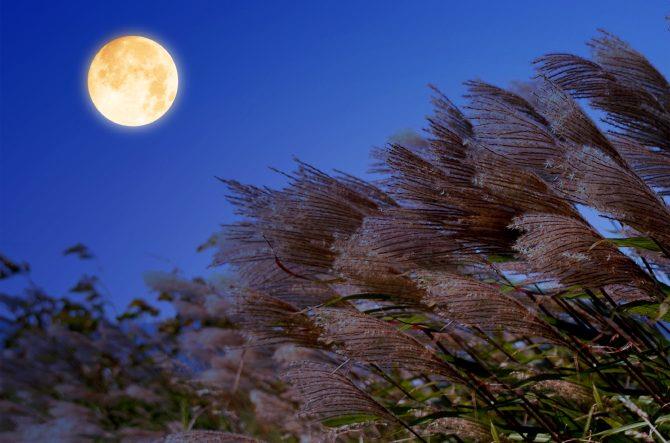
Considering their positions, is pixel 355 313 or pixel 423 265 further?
pixel 423 265

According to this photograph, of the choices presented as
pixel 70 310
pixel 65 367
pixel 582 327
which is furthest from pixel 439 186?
pixel 70 310

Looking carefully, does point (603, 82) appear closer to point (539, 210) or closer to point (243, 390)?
point (539, 210)

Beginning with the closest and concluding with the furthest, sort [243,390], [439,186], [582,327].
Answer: [439,186] → [582,327] → [243,390]

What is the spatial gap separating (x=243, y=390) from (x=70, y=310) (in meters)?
3.35

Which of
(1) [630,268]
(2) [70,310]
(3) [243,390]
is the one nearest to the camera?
(1) [630,268]

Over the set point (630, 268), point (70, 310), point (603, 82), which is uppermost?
point (70, 310)

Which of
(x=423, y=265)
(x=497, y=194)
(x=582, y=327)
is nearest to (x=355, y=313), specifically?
(x=423, y=265)

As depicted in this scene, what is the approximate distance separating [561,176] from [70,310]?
18.4ft

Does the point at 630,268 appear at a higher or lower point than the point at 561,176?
lower

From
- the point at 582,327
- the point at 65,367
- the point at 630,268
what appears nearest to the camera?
the point at 630,268

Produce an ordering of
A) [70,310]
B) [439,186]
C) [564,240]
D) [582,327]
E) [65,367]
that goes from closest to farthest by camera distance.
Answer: [564,240] < [439,186] < [582,327] < [65,367] < [70,310]

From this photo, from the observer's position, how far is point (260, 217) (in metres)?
2.20

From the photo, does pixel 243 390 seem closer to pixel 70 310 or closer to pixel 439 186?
pixel 439 186

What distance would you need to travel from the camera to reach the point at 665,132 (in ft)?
7.34
